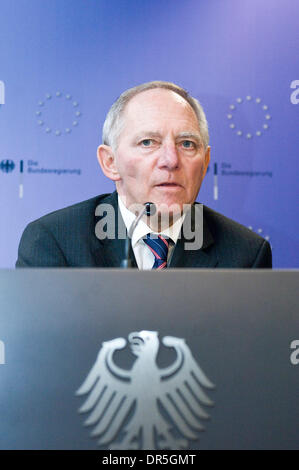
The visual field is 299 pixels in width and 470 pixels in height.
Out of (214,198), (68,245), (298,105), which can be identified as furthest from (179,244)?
(298,105)

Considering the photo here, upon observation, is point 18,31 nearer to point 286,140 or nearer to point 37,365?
point 286,140

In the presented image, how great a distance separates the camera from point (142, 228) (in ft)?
5.63

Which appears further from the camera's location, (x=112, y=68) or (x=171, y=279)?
(x=112, y=68)

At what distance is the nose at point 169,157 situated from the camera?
75.0 inches

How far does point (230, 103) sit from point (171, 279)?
5.35 feet

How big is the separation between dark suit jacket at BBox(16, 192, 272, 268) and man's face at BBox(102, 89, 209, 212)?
110 mm

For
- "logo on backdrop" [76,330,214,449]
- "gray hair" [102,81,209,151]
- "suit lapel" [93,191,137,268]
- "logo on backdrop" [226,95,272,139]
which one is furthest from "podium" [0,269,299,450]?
"logo on backdrop" [226,95,272,139]

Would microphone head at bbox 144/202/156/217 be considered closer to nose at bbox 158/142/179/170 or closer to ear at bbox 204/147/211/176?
nose at bbox 158/142/179/170

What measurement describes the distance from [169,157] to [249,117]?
0.56 metres

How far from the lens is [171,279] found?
79 cm

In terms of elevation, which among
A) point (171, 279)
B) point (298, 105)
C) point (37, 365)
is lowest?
point (37, 365)

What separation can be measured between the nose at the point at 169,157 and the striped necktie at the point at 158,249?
0.33 meters

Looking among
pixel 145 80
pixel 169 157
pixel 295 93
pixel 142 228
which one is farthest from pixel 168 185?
pixel 295 93
